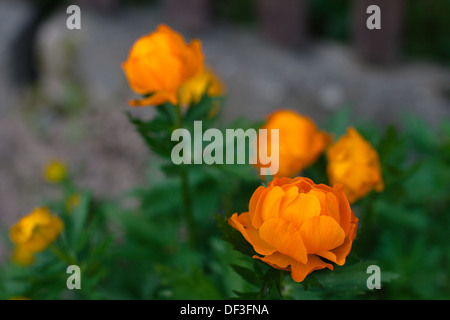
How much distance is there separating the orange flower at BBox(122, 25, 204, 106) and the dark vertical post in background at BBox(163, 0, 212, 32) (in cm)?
133

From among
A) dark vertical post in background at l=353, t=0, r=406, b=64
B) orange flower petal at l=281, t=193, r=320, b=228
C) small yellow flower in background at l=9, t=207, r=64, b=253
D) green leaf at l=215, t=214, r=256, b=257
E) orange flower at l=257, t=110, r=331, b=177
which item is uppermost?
dark vertical post in background at l=353, t=0, r=406, b=64

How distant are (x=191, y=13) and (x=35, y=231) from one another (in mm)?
1480

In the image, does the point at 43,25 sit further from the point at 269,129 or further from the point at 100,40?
the point at 269,129

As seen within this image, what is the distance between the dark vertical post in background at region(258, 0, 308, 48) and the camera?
215cm

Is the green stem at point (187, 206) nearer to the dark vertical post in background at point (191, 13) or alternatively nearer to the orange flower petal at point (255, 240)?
the orange flower petal at point (255, 240)

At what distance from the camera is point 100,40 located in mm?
2396

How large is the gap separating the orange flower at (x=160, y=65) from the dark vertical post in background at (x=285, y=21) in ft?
4.00

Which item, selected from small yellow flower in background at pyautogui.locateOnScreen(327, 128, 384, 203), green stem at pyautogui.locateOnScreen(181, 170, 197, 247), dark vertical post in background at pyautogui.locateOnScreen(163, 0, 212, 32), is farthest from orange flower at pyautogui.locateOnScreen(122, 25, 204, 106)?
dark vertical post in background at pyautogui.locateOnScreen(163, 0, 212, 32)

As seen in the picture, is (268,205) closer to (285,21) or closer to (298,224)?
(298,224)

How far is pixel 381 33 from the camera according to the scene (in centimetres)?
209

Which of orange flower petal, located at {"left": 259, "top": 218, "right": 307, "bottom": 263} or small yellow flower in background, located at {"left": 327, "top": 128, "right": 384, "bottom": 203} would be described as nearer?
orange flower petal, located at {"left": 259, "top": 218, "right": 307, "bottom": 263}

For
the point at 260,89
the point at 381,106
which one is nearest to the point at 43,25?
the point at 260,89

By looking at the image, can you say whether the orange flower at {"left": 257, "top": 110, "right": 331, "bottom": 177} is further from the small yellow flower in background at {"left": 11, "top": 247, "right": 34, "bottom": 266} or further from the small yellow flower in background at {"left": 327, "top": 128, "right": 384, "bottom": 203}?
the small yellow flower in background at {"left": 11, "top": 247, "right": 34, "bottom": 266}
